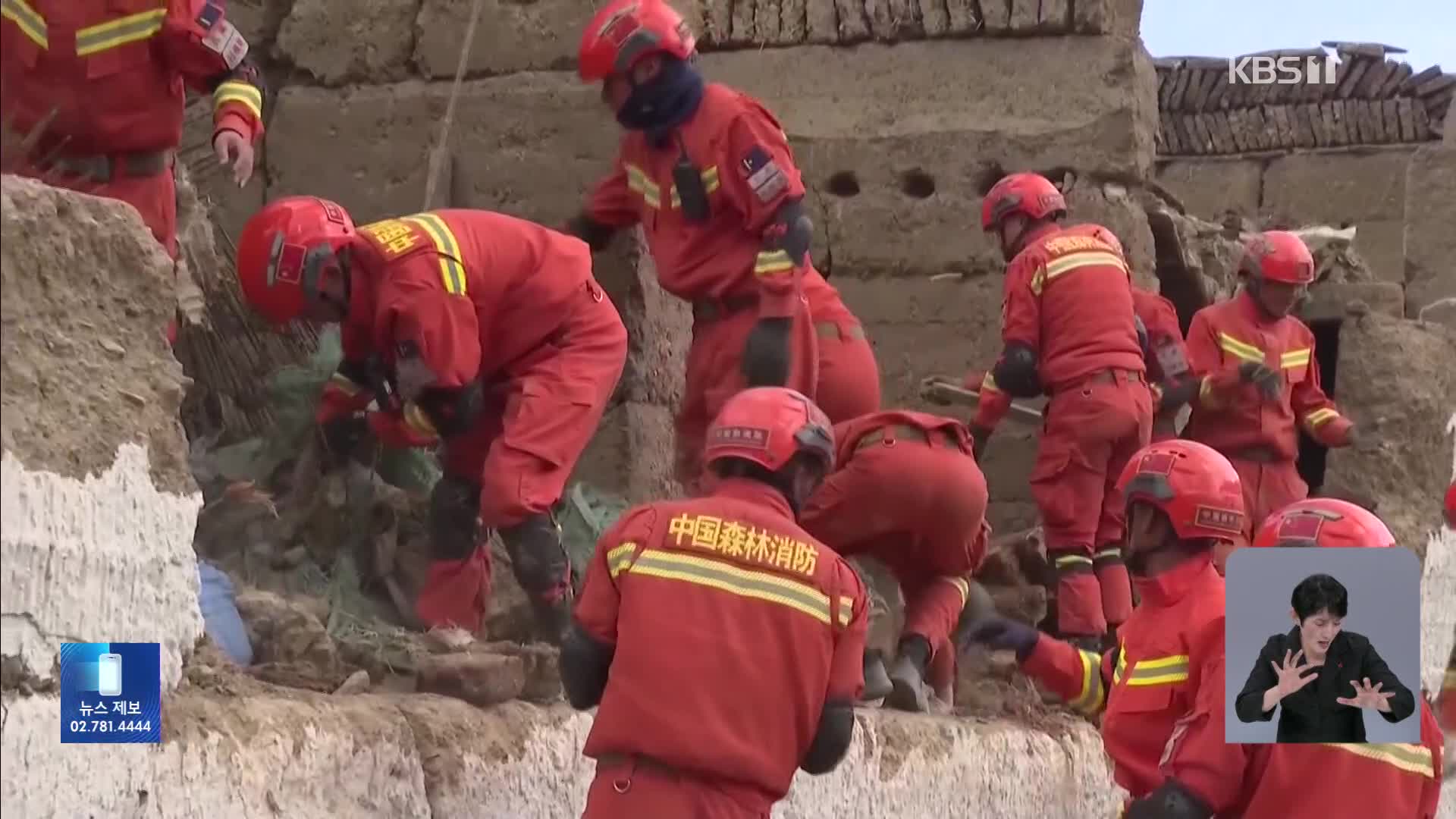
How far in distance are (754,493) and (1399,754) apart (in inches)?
57.2

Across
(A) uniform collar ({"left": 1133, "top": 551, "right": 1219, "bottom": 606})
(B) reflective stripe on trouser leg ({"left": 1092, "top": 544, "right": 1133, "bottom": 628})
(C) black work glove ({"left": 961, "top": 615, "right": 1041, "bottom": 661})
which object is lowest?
(B) reflective stripe on trouser leg ({"left": 1092, "top": 544, "right": 1133, "bottom": 628})

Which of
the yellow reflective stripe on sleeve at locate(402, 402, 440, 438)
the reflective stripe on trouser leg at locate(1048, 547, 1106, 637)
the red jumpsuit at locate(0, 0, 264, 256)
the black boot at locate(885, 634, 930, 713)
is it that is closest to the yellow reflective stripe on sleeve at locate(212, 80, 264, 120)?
the red jumpsuit at locate(0, 0, 264, 256)

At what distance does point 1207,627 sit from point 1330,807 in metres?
0.46

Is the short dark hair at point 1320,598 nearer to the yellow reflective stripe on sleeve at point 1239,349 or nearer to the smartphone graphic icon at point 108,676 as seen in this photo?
the smartphone graphic icon at point 108,676

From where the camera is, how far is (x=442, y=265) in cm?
548

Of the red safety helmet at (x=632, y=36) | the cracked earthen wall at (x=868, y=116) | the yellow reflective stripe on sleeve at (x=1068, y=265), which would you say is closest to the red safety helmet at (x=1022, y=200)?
the yellow reflective stripe on sleeve at (x=1068, y=265)

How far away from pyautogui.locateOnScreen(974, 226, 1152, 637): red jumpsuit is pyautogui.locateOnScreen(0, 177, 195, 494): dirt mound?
3.63m

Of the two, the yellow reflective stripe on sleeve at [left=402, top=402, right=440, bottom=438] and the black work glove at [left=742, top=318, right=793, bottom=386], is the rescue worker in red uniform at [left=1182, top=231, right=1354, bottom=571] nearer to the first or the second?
the black work glove at [left=742, top=318, right=793, bottom=386]

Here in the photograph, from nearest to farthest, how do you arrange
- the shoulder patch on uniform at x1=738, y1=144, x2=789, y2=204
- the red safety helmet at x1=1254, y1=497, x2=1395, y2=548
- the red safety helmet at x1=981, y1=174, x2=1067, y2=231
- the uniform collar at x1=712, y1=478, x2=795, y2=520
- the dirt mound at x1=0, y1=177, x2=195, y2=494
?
the dirt mound at x1=0, y1=177, x2=195, y2=494, the uniform collar at x1=712, y1=478, x2=795, y2=520, the red safety helmet at x1=1254, y1=497, x2=1395, y2=548, the shoulder patch on uniform at x1=738, y1=144, x2=789, y2=204, the red safety helmet at x1=981, y1=174, x2=1067, y2=231

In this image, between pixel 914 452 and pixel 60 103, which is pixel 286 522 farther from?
pixel 914 452

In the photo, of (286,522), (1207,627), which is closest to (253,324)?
(286,522)

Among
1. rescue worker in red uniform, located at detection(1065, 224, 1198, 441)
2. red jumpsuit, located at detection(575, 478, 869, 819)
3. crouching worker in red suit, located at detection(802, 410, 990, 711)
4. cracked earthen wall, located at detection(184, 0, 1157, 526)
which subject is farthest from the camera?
rescue worker in red uniform, located at detection(1065, 224, 1198, 441)

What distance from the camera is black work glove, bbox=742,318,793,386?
6.27 metres

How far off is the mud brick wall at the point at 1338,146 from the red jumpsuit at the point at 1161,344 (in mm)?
6098
